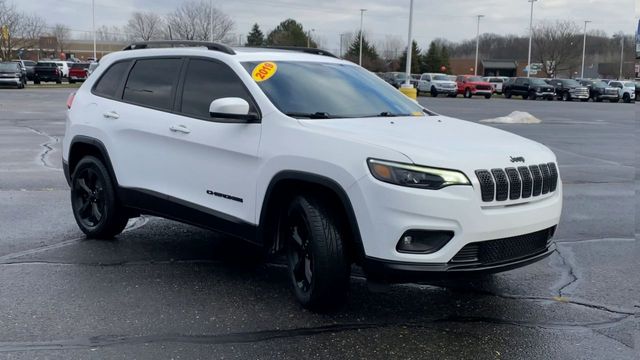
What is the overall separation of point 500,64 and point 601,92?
71163mm

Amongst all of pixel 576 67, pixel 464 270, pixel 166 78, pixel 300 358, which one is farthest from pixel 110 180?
pixel 576 67

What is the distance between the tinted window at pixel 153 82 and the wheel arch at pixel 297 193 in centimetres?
151

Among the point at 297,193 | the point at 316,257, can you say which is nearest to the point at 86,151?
the point at 297,193

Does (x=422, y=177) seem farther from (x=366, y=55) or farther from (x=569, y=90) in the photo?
(x=366, y=55)

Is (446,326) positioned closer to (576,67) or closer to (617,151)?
(617,151)

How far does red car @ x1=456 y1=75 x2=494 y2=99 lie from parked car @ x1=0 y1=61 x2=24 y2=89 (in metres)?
32.7

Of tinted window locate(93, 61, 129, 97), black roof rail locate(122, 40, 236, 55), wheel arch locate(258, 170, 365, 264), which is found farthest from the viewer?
tinted window locate(93, 61, 129, 97)

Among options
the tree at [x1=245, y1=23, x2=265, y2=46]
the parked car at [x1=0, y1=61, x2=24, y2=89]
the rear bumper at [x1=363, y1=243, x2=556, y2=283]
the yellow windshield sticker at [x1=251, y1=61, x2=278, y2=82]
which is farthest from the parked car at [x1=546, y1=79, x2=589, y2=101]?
the tree at [x1=245, y1=23, x2=265, y2=46]

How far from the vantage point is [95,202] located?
Result: 6.46m

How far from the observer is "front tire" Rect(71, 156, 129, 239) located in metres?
6.17

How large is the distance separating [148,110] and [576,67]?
114021mm

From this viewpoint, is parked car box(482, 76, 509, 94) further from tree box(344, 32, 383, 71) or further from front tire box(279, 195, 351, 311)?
front tire box(279, 195, 351, 311)

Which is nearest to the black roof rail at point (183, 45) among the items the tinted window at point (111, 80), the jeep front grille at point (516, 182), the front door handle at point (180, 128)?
the tinted window at point (111, 80)

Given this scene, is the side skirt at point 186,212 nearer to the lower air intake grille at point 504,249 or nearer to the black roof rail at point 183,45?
the black roof rail at point 183,45
